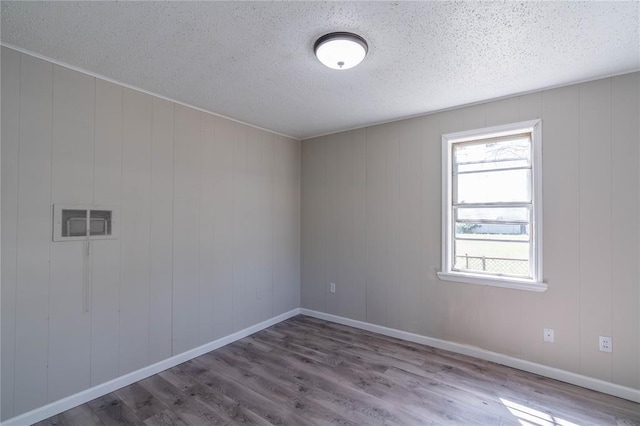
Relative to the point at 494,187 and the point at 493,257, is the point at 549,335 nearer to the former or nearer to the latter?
the point at 493,257

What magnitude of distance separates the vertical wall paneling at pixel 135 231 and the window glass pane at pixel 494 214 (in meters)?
3.13

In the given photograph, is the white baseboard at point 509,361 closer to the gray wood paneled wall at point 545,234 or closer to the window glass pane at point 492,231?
the gray wood paneled wall at point 545,234

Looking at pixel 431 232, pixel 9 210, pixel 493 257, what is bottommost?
pixel 493 257

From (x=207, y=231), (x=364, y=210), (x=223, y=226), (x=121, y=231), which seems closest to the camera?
(x=121, y=231)

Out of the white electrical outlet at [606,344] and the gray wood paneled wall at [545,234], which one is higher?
the gray wood paneled wall at [545,234]

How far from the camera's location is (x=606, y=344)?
94.9 inches

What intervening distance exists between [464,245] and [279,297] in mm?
2426

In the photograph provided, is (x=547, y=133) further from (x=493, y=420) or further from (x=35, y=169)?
(x=35, y=169)

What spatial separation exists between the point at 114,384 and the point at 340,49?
3111mm

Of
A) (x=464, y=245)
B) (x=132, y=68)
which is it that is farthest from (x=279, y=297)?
(x=132, y=68)

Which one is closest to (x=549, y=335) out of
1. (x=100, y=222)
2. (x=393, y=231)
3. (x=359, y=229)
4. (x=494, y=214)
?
(x=494, y=214)

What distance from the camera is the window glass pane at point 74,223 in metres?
2.24

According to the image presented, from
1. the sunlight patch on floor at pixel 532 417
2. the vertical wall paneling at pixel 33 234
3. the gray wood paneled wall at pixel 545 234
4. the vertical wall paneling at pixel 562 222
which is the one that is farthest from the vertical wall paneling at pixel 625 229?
the vertical wall paneling at pixel 33 234

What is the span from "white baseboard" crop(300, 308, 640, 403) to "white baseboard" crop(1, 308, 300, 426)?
1.48m
